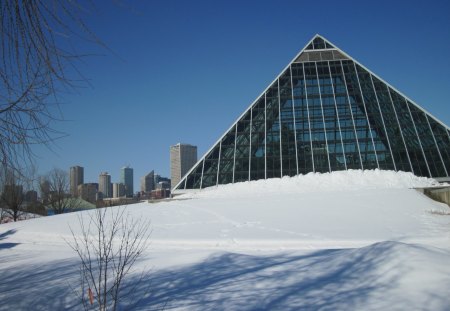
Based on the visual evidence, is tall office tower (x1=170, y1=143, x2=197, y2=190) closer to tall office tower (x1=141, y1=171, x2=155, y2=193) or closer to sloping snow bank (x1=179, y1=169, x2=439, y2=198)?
tall office tower (x1=141, y1=171, x2=155, y2=193)

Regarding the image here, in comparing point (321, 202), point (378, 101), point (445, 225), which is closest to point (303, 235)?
point (445, 225)

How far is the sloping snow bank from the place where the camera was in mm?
17953

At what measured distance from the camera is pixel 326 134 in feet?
76.7

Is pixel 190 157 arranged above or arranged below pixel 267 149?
above

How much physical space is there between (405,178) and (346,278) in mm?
16201

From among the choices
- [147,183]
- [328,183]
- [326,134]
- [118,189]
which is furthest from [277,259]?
[147,183]

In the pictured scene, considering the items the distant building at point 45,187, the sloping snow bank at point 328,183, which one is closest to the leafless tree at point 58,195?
the distant building at point 45,187

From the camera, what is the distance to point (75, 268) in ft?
21.0

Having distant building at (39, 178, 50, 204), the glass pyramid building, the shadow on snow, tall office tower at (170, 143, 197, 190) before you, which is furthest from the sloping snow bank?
tall office tower at (170, 143, 197, 190)

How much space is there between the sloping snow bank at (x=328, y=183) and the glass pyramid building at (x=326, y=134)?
1726 mm

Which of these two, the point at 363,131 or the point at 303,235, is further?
the point at 363,131

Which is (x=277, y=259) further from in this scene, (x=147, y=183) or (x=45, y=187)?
(x=147, y=183)

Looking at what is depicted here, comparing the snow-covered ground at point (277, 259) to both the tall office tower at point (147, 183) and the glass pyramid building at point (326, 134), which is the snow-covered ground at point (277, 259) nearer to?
the glass pyramid building at point (326, 134)

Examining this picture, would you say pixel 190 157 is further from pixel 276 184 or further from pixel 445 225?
pixel 445 225
